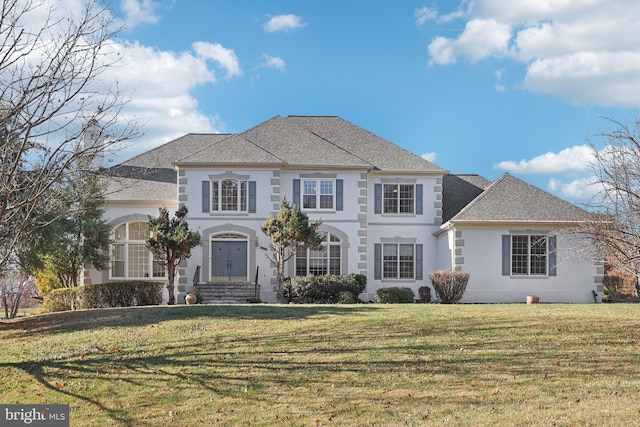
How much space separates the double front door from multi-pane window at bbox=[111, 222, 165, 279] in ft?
8.93

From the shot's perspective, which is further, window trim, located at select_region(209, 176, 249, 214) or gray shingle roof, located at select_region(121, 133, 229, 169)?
gray shingle roof, located at select_region(121, 133, 229, 169)

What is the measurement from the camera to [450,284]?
2527cm

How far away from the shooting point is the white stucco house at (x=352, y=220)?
27.4 metres

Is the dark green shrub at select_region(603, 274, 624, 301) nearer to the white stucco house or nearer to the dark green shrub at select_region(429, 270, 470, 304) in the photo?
the white stucco house

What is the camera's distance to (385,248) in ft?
99.2

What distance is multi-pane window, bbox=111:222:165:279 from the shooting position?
2952 centimetres

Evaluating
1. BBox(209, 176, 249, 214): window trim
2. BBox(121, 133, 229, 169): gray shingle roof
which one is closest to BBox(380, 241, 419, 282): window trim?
BBox(209, 176, 249, 214): window trim

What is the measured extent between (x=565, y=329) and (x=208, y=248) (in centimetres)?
1599

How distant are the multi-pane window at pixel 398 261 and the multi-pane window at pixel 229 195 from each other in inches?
257

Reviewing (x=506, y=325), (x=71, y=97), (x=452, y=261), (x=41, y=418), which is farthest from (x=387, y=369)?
(x=452, y=261)

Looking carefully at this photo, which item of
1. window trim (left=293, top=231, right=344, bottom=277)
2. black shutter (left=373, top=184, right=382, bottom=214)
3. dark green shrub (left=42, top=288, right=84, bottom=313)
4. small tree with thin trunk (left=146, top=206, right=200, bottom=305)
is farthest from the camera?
black shutter (left=373, top=184, right=382, bottom=214)

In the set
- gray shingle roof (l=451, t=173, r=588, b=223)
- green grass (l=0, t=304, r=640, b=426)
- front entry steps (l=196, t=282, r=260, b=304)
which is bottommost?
green grass (l=0, t=304, r=640, b=426)

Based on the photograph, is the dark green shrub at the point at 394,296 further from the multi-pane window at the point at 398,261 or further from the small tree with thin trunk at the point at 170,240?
the small tree with thin trunk at the point at 170,240

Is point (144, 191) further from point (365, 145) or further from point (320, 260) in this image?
point (365, 145)
